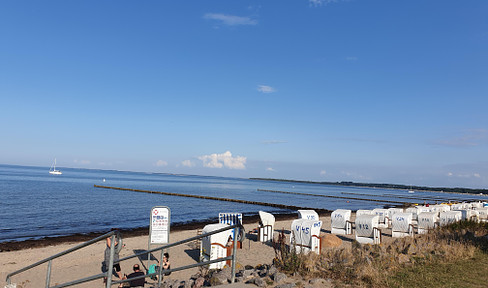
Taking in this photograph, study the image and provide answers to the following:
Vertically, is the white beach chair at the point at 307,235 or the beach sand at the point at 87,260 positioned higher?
the white beach chair at the point at 307,235

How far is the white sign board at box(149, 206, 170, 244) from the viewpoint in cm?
1316

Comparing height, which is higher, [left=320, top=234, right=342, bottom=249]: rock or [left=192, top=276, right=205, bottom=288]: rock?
[left=192, top=276, right=205, bottom=288]: rock

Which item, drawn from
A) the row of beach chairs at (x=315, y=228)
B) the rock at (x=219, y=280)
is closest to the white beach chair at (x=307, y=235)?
the row of beach chairs at (x=315, y=228)

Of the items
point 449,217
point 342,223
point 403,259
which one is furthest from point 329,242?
point 449,217

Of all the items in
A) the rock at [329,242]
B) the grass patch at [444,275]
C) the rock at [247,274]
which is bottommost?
the rock at [329,242]

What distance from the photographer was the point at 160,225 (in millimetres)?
13234

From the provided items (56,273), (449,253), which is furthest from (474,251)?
(56,273)

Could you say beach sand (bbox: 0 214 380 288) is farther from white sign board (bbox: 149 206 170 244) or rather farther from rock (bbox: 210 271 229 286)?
rock (bbox: 210 271 229 286)

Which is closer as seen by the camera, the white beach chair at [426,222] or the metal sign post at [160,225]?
the metal sign post at [160,225]

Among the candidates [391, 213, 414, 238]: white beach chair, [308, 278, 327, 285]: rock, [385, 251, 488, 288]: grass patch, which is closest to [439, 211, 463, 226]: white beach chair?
[391, 213, 414, 238]: white beach chair

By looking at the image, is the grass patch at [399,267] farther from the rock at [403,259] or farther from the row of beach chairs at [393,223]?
the row of beach chairs at [393,223]

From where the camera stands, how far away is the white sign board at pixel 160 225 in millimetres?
13156

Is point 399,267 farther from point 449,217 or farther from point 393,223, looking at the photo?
point 449,217

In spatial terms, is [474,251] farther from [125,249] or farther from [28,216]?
[28,216]
